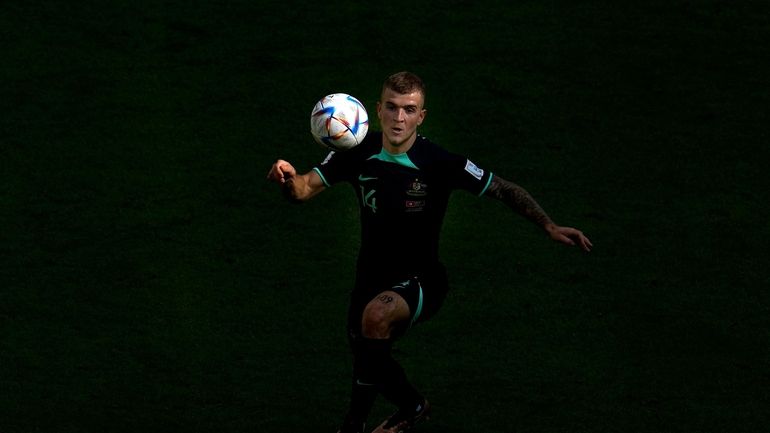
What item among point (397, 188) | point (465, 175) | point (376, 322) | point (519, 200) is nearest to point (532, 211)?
A: point (519, 200)

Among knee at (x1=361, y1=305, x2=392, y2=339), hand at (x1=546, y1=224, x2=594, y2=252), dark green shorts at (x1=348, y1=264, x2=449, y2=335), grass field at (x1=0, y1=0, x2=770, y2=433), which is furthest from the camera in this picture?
grass field at (x1=0, y1=0, x2=770, y2=433)

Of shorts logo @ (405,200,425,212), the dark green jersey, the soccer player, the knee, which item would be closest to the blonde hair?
the soccer player

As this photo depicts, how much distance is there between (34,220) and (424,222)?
4402 mm

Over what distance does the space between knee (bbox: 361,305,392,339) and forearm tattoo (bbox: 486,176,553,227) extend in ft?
3.38

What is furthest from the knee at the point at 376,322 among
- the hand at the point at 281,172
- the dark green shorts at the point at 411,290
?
the hand at the point at 281,172

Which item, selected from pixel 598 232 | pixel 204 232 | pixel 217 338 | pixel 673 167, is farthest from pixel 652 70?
pixel 217 338

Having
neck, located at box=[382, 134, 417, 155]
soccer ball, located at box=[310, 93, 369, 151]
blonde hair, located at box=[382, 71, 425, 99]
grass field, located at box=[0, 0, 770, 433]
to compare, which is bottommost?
grass field, located at box=[0, 0, 770, 433]

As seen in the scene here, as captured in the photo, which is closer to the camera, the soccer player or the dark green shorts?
the soccer player

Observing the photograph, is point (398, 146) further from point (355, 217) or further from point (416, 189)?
point (355, 217)

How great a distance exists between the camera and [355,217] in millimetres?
12602

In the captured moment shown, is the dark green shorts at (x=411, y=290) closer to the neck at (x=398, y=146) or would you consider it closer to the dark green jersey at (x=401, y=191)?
the dark green jersey at (x=401, y=191)

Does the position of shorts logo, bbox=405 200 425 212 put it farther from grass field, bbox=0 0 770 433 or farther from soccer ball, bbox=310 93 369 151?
grass field, bbox=0 0 770 433

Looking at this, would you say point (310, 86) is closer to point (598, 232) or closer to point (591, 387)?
point (598, 232)

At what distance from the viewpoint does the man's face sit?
9000 mm
